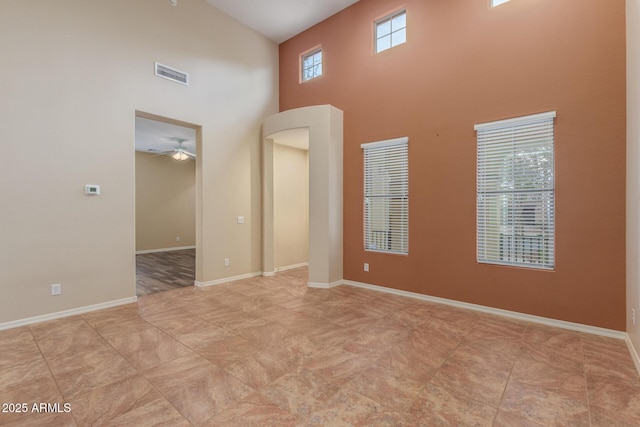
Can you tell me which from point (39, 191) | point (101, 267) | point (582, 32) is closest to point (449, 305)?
point (582, 32)

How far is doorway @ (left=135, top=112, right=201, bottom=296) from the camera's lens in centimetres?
736

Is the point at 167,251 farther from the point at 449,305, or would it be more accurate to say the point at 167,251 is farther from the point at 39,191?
the point at 449,305

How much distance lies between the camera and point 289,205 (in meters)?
6.54

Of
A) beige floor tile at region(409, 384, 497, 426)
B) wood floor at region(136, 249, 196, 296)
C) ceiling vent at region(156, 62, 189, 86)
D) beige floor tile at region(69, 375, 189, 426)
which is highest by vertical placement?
ceiling vent at region(156, 62, 189, 86)

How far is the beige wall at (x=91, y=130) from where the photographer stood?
10.8ft

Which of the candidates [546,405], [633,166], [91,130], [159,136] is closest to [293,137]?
[91,130]

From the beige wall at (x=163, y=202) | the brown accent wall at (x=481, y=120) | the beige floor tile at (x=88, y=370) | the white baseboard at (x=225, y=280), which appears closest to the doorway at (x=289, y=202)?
the white baseboard at (x=225, y=280)

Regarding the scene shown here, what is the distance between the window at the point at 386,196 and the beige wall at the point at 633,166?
230 centimetres

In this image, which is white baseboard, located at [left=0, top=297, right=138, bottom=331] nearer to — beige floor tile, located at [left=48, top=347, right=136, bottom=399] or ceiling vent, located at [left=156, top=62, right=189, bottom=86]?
beige floor tile, located at [left=48, top=347, right=136, bottom=399]

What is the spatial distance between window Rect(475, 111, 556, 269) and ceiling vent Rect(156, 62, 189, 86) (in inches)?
174

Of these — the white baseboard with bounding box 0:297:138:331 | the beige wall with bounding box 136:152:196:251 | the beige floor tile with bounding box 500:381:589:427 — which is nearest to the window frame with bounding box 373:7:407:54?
the beige floor tile with bounding box 500:381:589:427

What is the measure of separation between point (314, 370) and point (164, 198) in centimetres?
901

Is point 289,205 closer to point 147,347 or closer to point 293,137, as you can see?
point 293,137

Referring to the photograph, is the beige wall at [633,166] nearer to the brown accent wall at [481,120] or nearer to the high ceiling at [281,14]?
the brown accent wall at [481,120]
